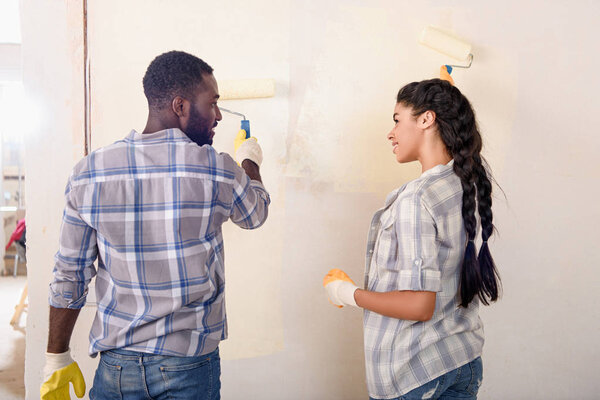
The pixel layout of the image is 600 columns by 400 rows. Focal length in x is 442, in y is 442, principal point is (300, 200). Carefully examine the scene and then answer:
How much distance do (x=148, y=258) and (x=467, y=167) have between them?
26.3 inches

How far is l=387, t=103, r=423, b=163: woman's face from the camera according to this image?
990 millimetres

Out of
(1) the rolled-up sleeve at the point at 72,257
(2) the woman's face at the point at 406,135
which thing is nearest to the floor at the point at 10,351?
(1) the rolled-up sleeve at the point at 72,257

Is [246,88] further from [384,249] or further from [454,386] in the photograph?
[454,386]

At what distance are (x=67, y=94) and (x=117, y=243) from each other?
864 millimetres

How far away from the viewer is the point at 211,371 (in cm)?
90

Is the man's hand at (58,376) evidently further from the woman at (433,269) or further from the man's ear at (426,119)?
the man's ear at (426,119)

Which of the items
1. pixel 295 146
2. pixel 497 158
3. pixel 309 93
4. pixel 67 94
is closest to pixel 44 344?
pixel 67 94

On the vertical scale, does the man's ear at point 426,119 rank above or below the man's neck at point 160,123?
above

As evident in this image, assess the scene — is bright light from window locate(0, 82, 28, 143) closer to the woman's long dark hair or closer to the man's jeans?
the man's jeans

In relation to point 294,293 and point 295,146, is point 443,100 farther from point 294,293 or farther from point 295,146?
point 294,293

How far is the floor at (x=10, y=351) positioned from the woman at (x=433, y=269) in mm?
1611

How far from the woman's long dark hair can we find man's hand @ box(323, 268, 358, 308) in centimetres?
24

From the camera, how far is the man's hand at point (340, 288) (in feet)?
3.33

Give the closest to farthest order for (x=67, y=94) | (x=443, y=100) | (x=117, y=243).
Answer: (x=117, y=243)
(x=443, y=100)
(x=67, y=94)
